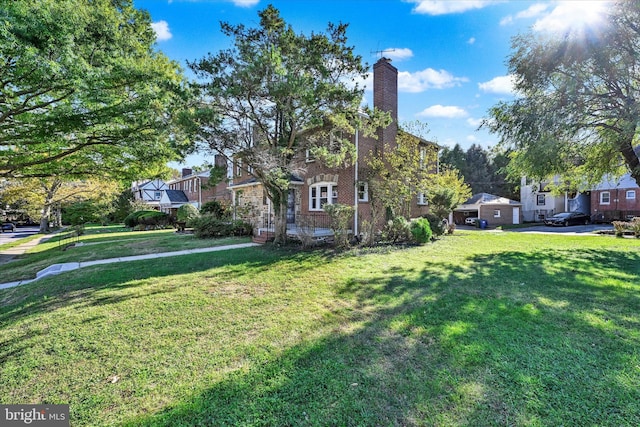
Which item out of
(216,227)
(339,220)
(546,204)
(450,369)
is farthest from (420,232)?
(546,204)

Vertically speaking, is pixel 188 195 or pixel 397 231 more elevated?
pixel 188 195

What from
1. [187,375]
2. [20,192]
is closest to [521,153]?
[187,375]

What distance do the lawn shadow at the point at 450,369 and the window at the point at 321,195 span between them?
897cm

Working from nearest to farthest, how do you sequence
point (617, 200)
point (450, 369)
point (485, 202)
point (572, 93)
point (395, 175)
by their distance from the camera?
point (450, 369) → point (572, 93) → point (395, 175) → point (617, 200) → point (485, 202)

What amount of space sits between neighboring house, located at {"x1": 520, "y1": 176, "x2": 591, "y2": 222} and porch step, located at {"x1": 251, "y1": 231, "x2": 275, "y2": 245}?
94.6 ft

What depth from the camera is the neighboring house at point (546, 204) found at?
30672mm

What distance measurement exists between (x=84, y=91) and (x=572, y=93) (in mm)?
16043

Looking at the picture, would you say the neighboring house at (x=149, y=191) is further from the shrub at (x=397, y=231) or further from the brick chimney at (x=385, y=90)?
the shrub at (x=397, y=231)

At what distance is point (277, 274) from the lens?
745cm

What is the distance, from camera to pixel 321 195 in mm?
15047

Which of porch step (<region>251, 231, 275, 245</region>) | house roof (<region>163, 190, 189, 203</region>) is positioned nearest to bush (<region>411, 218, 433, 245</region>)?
porch step (<region>251, 231, 275, 245</region>)

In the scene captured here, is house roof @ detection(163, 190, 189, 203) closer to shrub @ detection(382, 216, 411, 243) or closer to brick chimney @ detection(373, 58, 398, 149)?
brick chimney @ detection(373, 58, 398, 149)

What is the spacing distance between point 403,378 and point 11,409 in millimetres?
4032

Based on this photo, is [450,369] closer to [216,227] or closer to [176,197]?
[216,227]
